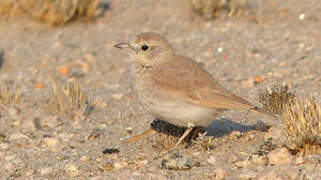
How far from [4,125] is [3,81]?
5.12 ft

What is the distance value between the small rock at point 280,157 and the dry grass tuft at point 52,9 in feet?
17.9

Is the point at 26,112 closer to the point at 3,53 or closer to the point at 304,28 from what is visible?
the point at 3,53

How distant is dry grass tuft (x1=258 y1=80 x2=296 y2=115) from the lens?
17.6ft

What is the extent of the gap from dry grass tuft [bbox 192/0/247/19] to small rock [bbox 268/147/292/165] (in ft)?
15.4

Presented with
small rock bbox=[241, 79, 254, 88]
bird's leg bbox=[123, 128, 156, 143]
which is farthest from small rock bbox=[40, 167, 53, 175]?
small rock bbox=[241, 79, 254, 88]

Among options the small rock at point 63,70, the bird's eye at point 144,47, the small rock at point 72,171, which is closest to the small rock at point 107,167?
the small rock at point 72,171

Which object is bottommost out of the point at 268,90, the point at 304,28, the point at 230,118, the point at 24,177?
the point at 24,177

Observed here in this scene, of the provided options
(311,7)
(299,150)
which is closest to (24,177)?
(299,150)

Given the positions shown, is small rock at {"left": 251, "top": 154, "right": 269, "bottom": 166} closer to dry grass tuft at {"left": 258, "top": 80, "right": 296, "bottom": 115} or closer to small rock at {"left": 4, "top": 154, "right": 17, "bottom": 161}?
dry grass tuft at {"left": 258, "top": 80, "right": 296, "bottom": 115}

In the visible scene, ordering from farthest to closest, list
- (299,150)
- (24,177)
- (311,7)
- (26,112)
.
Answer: (311,7)
(26,112)
(24,177)
(299,150)

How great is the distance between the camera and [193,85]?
15.8 ft

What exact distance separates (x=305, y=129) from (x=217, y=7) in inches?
189

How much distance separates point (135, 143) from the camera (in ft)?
17.5

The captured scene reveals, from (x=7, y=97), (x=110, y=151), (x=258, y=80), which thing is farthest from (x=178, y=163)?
(x=7, y=97)
